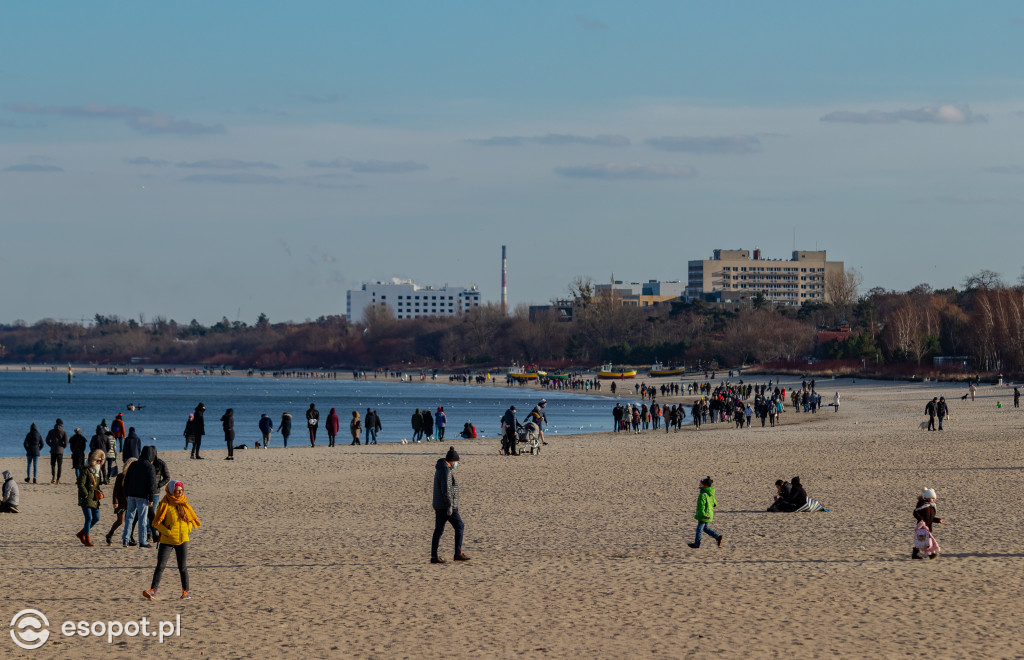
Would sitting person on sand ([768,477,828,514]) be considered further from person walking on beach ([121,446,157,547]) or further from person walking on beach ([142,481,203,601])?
person walking on beach ([142,481,203,601])

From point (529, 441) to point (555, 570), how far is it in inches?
711

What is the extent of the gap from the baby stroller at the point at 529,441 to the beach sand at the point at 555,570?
4.80 m

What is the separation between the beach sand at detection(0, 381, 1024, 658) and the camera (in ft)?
31.9

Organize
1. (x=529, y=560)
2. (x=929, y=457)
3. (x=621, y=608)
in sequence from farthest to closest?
1. (x=929, y=457)
2. (x=529, y=560)
3. (x=621, y=608)

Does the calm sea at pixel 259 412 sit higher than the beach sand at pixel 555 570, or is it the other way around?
the beach sand at pixel 555 570

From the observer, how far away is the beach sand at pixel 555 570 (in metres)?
9.71

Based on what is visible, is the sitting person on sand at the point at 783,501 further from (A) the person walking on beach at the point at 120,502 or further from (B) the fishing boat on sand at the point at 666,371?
(B) the fishing boat on sand at the point at 666,371

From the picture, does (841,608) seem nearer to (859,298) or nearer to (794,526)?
(794,526)

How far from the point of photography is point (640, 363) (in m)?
136

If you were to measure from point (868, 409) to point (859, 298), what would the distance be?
106m

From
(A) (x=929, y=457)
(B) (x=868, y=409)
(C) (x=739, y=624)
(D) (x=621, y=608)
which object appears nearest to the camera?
(C) (x=739, y=624)

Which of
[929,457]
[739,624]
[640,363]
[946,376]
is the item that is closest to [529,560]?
[739,624]

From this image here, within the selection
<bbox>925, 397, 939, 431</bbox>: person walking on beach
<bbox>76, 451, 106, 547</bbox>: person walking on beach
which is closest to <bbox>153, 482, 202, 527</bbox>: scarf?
<bbox>76, 451, 106, 547</bbox>: person walking on beach

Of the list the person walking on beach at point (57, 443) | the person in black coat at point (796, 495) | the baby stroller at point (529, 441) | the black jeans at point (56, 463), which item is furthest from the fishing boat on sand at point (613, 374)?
the person in black coat at point (796, 495)
